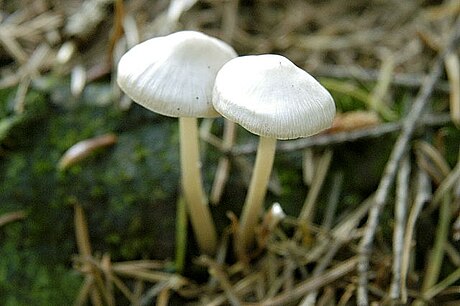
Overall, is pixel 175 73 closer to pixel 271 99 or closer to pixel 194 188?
pixel 271 99

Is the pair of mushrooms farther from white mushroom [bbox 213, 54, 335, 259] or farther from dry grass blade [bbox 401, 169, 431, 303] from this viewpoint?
dry grass blade [bbox 401, 169, 431, 303]

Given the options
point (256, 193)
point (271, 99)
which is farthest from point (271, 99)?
point (256, 193)

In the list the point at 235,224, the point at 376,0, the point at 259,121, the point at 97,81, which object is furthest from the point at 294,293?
the point at 376,0

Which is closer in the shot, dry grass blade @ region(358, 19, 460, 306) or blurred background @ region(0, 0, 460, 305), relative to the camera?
dry grass blade @ region(358, 19, 460, 306)

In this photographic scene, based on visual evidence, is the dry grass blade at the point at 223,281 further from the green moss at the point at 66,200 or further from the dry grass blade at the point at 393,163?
the dry grass blade at the point at 393,163

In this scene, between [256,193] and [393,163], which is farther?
[393,163]

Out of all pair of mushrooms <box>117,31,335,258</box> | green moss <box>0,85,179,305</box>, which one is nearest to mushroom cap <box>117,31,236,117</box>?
pair of mushrooms <box>117,31,335,258</box>

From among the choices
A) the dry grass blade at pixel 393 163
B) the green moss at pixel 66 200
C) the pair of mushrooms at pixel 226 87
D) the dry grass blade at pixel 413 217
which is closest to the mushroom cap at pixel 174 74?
the pair of mushrooms at pixel 226 87
